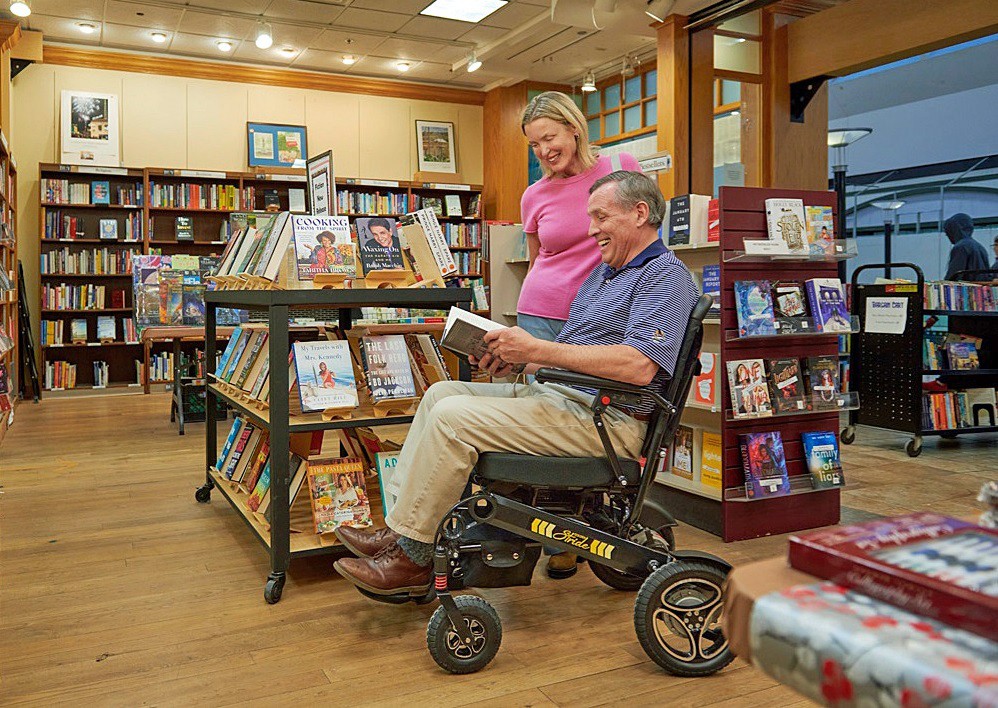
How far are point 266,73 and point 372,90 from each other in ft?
4.07

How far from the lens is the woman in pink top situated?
8.92 feet

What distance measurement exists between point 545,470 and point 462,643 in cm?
48

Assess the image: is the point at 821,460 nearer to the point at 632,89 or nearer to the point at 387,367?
the point at 387,367

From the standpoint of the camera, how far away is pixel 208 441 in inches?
156

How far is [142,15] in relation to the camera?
7.73 meters

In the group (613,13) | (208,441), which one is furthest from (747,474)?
(613,13)

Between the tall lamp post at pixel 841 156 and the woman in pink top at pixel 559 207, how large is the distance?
4813 millimetres

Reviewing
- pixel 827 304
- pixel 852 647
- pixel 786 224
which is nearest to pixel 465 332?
pixel 852 647

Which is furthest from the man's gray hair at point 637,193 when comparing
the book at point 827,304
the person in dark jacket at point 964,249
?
the person in dark jacket at point 964,249

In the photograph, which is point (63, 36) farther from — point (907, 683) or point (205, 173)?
point (907, 683)

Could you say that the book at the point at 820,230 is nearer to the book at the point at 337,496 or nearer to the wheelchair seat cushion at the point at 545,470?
the wheelchair seat cushion at the point at 545,470

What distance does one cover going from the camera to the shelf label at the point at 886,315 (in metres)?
5.50

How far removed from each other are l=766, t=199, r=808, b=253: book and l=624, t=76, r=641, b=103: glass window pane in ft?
21.4

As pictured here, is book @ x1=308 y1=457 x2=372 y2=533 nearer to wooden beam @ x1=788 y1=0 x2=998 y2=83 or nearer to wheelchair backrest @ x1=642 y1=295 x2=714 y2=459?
wheelchair backrest @ x1=642 y1=295 x2=714 y2=459
